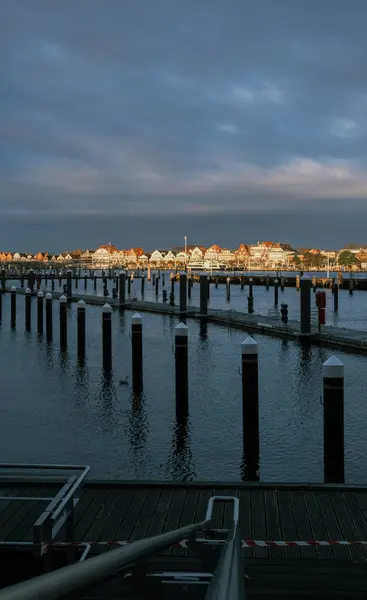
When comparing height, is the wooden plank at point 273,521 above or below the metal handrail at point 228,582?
below

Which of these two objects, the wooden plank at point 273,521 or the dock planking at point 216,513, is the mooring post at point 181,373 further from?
the wooden plank at point 273,521

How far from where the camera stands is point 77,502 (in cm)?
743

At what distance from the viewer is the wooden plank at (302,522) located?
6.15 m

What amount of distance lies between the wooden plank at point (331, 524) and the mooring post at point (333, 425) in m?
2.02

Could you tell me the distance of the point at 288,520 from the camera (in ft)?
23.0

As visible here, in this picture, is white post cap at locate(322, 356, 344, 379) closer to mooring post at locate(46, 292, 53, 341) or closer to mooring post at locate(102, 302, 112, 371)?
mooring post at locate(102, 302, 112, 371)

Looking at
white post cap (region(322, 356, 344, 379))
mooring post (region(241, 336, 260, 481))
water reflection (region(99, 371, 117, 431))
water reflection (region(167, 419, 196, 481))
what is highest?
white post cap (region(322, 356, 344, 379))

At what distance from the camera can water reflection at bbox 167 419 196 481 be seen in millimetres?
12133

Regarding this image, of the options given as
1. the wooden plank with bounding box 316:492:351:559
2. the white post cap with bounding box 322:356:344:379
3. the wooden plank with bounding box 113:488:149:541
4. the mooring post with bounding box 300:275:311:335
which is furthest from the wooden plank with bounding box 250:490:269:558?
the mooring post with bounding box 300:275:311:335

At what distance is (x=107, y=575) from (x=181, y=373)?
13.4m

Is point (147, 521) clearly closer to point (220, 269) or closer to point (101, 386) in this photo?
point (101, 386)

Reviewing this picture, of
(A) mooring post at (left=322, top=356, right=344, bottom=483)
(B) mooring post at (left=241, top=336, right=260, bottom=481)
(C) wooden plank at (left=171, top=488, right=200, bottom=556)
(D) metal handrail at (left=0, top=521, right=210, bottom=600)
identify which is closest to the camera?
(D) metal handrail at (left=0, top=521, right=210, bottom=600)

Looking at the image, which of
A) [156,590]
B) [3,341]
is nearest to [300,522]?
[156,590]

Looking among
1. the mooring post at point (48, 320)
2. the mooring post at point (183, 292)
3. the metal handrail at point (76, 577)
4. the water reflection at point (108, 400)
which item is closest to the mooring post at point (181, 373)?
the water reflection at point (108, 400)
